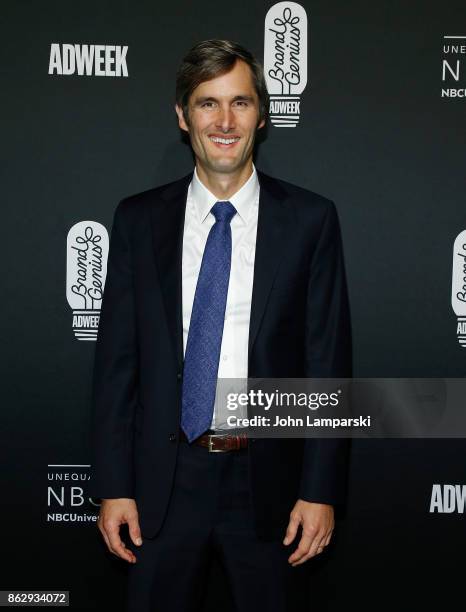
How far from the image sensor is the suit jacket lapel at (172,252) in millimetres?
1934

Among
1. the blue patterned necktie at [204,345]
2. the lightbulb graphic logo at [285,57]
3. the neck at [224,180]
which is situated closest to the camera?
the blue patterned necktie at [204,345]

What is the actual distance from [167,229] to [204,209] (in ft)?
0.38

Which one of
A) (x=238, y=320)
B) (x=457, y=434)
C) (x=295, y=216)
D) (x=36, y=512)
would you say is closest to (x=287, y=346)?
(x=238, y=320)

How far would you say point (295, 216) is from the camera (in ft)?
6.58

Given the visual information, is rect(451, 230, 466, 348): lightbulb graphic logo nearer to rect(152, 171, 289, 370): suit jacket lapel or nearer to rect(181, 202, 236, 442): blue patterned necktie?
rect(152, 171, 289, 370): suit jacket lapel

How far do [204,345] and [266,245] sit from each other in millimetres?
313

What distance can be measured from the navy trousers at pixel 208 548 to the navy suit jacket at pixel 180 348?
0.04 m

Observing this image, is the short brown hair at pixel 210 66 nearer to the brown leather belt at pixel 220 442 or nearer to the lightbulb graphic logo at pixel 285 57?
the lightbulb graphic logo at pixel 285 57

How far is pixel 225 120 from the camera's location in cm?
194

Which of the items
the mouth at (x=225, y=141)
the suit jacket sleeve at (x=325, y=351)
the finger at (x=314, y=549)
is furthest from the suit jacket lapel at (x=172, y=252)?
the finger at (x=314, y=549)

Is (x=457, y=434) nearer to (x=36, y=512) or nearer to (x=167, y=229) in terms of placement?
(x=167, y=229)

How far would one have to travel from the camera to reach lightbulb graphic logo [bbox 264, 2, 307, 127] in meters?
2.37

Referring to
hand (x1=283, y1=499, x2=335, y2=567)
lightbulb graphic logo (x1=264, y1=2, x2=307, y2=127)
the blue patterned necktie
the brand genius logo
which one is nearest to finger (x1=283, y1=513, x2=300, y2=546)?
hand (x1=283, y1=499, x2=335, y2=567)

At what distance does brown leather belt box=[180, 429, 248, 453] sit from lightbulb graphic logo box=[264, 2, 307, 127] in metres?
1.06
